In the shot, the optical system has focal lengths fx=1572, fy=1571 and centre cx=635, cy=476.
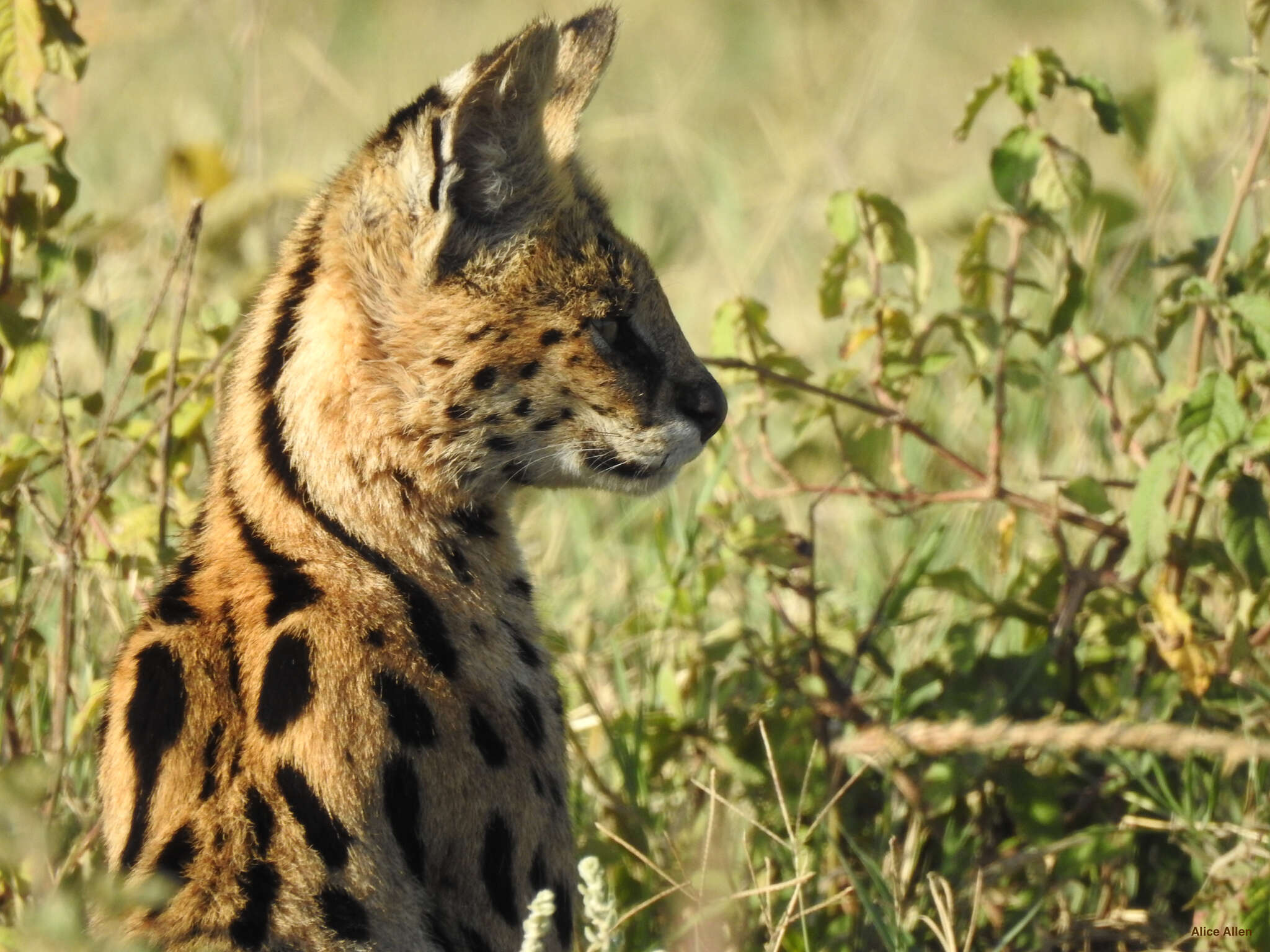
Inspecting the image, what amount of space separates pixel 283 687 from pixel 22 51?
168 centimetres

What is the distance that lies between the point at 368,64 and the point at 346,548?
9083 mm

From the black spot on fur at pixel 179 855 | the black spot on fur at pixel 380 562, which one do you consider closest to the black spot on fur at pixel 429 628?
the black spot on fur at pixel 380 562

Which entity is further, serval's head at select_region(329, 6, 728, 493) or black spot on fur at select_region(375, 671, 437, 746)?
serval's head at select_region(329, 6, 728, 493)

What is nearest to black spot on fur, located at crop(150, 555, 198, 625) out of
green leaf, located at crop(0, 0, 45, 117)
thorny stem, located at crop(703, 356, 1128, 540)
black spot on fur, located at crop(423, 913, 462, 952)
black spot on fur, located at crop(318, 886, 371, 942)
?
black spot on fur, located at crop(318, 886, 371, 942)

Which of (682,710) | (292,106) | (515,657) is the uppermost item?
(292,106)

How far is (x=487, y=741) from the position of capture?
9.86ft

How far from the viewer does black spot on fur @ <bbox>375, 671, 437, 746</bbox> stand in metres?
2.85

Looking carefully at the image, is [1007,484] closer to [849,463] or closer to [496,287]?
[849,463]

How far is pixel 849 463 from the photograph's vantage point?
13.5 ft

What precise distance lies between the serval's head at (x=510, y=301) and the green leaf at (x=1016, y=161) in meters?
0.85

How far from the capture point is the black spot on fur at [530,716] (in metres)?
3.12

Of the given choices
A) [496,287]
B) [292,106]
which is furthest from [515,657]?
[292,106]

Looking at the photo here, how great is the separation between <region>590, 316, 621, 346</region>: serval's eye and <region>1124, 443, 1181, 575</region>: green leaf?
1.30m

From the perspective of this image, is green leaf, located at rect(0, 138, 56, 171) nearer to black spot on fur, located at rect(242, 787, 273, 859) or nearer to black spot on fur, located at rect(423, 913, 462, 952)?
black spot on fur, located at rect(242, 787, 273, 859)
